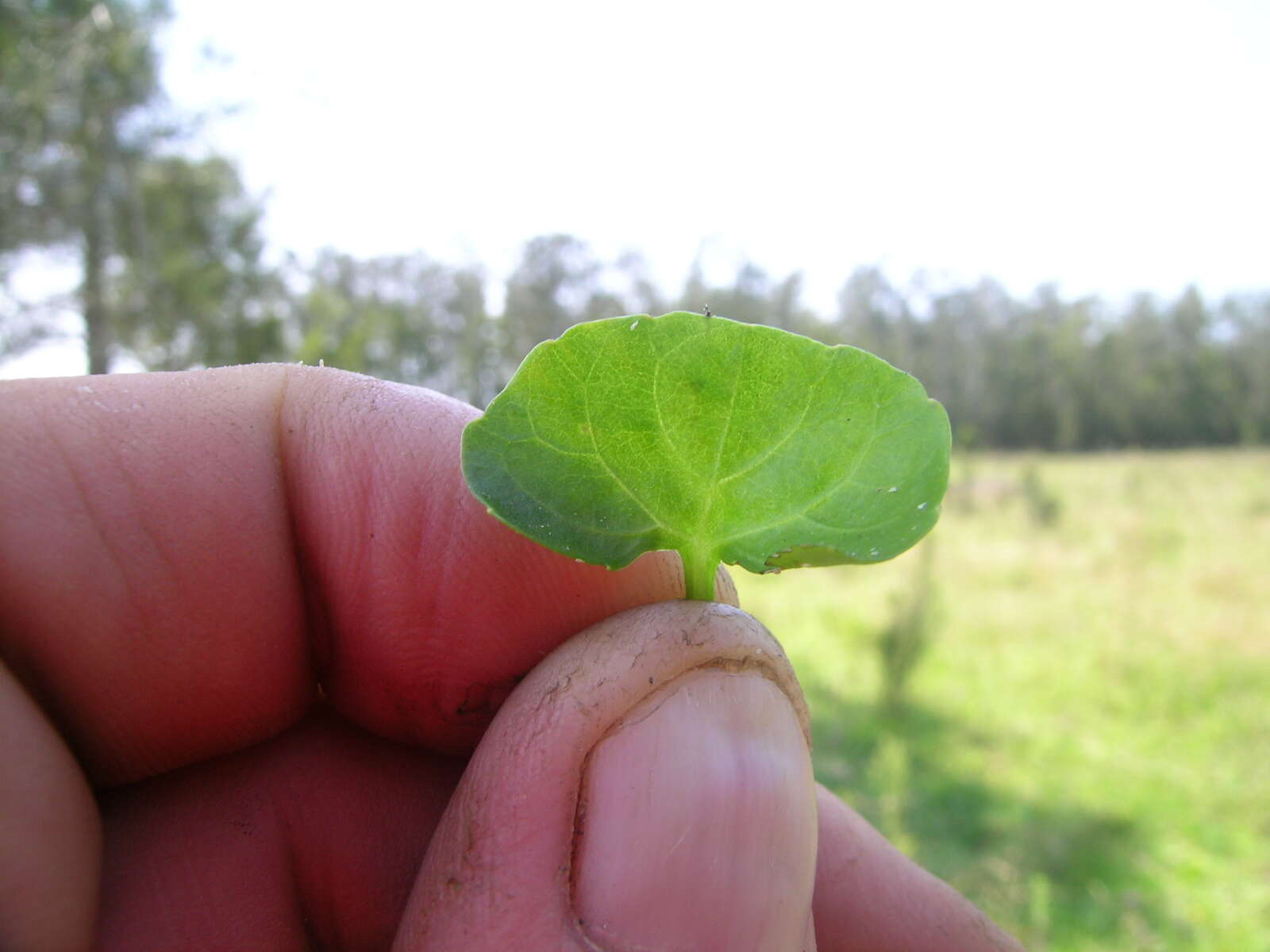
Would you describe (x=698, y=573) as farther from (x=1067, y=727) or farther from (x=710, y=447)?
(x=1067, y=727)

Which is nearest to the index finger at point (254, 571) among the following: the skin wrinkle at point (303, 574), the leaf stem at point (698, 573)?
the skin wrinkle at point (303, 574)

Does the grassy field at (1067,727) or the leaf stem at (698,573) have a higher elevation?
the leaf stem at (698,573)

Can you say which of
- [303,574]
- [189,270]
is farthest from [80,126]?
[303,574]

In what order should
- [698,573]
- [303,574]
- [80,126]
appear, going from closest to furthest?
[698,573] → [303,574] → [80,126]

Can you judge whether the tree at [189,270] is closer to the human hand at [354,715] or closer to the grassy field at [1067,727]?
the grassy field at [1067,727]

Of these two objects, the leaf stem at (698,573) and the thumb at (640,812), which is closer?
the thumb at (640,812)

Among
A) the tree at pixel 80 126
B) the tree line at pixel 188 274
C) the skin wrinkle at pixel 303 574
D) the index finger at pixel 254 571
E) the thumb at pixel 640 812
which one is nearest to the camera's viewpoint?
the thumb at pixel 640 812
